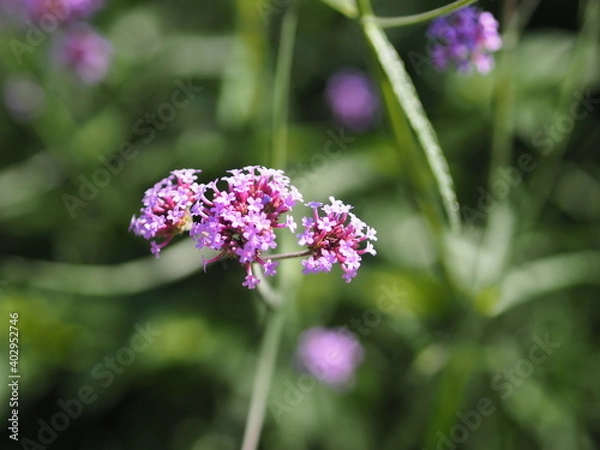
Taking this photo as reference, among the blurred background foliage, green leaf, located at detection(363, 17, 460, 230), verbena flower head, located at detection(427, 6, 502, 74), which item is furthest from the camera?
the blurred background foliage

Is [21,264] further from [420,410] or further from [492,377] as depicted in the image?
[492,377]

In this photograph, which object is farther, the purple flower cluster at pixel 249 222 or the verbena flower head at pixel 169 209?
the verbena flower head at pixel 169 209

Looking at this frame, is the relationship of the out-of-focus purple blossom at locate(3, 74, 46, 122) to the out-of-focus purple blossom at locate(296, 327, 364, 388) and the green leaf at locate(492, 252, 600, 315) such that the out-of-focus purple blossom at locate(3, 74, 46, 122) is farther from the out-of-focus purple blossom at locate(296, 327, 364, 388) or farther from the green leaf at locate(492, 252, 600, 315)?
the green leaf at locate(492, 252, 600, 315)

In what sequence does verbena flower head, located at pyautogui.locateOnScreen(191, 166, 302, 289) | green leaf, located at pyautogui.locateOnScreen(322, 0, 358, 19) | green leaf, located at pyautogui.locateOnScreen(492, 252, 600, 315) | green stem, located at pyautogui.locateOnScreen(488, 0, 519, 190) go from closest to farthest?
verbena flower head, located at pyautogui.locateOnScreen(191, 166, 302, 289) < green leaf, located at pyautogui.locateOnScreen(322, 0, 358, 19) < green stem, located at pyautogui.locateOnScreen(488, 0, 519, 190) < green leaf, located at pyautogui.locateOnScreen(492, 252, 600, 315)

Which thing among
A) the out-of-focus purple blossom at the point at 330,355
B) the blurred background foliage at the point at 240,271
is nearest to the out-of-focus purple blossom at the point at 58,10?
the blurred background foliage at the point at 240,271

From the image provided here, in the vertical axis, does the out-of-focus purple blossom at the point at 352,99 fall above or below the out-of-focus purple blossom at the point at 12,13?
below

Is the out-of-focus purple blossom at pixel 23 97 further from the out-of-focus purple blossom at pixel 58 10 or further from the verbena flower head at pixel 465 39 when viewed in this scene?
the verbena flower head at pixel 465 39

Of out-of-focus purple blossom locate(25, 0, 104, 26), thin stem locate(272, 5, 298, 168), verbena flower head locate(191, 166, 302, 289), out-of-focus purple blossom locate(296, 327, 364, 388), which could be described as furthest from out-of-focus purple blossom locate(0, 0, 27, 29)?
verbena flower head locate(191, 166, 302, 289)
